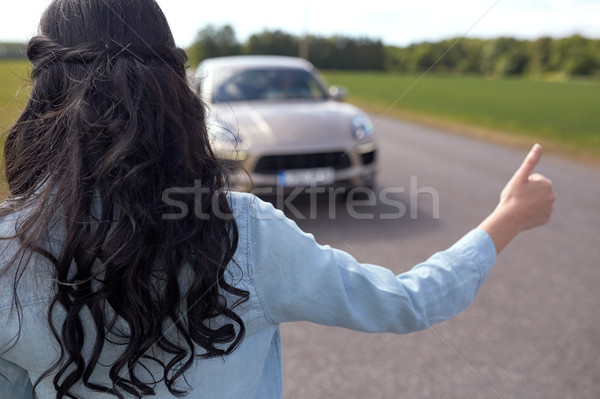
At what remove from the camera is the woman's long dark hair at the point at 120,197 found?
72cm

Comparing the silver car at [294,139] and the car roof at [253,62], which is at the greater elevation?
the car roof at [253,62]

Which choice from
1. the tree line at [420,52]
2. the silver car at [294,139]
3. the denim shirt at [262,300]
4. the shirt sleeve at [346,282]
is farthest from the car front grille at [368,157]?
the denim shirt at [262,300]

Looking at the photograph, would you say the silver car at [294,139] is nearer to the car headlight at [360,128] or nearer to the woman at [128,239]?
the car headlight at [360,128]

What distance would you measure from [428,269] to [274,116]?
4.05 meters

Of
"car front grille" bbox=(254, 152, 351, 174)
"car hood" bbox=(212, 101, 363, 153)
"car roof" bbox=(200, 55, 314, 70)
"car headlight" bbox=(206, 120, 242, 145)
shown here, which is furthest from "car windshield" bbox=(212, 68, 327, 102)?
"car headlight" bbox=(206, 120, 242, 145)

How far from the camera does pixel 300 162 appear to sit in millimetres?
4699

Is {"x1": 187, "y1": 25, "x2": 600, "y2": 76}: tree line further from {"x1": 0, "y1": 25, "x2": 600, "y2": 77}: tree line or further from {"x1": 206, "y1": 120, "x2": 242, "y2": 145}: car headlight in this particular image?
{"x1": 206, "y1": 120, "x2": 242, "y2": 145}: car headlight

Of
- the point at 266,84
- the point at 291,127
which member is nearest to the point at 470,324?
the point at 291,127

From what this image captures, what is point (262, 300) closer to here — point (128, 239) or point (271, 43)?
point (128, 239)

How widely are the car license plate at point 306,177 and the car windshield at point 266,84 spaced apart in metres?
1.38

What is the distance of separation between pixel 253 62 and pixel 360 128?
6.22ft

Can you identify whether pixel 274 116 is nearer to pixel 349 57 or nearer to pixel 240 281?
pixel 349 57

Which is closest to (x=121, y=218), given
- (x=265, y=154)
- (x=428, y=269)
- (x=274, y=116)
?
(x=428, y=269)

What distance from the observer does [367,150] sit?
4.96 metres
